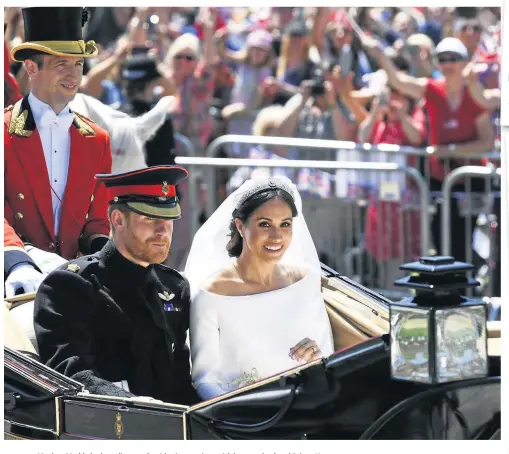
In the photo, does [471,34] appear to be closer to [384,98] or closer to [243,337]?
[384,98]

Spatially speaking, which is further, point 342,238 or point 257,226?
point 342,238

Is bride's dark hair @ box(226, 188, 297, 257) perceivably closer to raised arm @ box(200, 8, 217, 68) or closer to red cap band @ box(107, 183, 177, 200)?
red cap band @ box(107, 183, 177, 200)

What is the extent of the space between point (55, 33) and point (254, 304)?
104cm

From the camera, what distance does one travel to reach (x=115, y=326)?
3738 millimetres

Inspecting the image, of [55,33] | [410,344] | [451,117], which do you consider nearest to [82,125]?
[55,33]

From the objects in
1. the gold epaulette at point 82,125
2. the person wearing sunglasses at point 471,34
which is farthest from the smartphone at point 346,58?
the gold epaulette at point 82,125

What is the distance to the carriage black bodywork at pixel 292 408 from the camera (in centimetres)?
331

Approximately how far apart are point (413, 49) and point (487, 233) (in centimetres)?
109

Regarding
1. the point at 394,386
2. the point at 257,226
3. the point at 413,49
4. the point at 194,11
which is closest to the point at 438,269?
the point at 394,386

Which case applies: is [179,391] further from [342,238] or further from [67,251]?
[342,238]

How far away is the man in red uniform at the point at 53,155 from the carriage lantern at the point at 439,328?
1.20 m

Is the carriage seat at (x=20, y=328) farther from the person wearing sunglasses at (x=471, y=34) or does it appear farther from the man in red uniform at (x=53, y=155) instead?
the person wearing sunglasses at (x=471, y=34)
